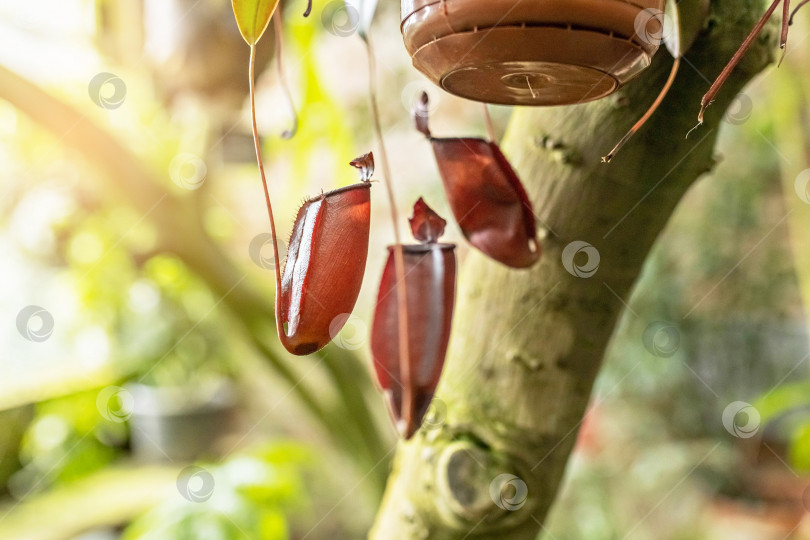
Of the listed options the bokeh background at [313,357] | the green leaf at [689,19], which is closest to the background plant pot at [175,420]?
the bokeh background at [313,357]

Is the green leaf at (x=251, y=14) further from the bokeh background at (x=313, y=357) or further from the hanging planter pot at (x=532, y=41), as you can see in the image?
the bokeh background at (x=313, y=357)

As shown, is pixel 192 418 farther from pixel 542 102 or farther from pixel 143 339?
pixel 542 102

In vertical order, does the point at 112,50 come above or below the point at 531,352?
above

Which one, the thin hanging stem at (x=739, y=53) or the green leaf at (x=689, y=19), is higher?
the green leaf at (x=689, y=19)

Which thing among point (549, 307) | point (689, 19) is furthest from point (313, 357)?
point (689, 19)

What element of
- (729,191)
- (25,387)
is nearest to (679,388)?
(729,191)

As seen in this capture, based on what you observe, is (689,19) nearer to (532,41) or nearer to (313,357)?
(532,41)
